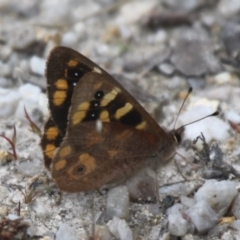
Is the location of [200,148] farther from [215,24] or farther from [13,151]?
[215,24]

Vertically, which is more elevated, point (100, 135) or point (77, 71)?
point (77, 71)

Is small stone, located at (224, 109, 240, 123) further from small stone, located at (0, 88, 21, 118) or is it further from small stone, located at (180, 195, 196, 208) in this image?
small stone, located at (0, 88, 21, 118)

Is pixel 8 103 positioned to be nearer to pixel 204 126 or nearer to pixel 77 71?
pixel 77 71

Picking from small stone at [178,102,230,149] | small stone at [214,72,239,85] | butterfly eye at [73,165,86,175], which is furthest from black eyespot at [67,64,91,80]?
small stone at [214,72,239,85]

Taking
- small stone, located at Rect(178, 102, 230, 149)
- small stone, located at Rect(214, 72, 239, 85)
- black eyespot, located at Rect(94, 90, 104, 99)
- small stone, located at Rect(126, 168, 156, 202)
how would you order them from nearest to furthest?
black eyespot, located at Rect(94, 90, 104, 99) → small stone, located at Rect(126, 168, 156, 202) → small stone, located at Rect(178, 102, 230, 149) → small stone, located at Rect(214, 72, 239, 85)

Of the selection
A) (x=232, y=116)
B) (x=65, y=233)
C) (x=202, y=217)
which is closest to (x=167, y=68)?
(x=232, y=116)

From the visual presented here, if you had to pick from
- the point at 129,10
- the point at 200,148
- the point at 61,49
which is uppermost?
the point at 61,49

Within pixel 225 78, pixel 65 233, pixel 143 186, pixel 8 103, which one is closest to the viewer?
pixel 65 233

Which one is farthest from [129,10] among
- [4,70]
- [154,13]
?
[4,70]
